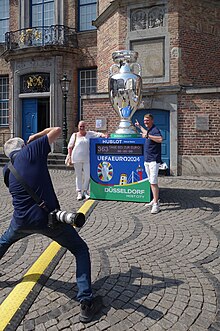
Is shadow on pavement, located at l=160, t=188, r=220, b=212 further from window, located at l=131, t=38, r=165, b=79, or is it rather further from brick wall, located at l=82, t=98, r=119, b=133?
window, located at l=131, t=38, r=165, b=79

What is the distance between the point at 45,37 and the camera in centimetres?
1833

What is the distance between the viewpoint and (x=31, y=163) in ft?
9.10

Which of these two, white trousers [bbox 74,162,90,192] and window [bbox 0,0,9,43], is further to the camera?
window [bbox 0,0,9,43]

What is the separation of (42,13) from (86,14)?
2.89m

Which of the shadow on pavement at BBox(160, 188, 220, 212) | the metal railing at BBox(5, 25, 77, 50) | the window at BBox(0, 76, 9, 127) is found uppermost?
the metal railing at BBox(5, 25, 77, 50)

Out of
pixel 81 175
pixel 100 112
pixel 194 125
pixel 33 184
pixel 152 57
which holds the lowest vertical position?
pixel 81 175

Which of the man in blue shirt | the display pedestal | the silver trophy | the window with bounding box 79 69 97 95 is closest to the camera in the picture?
the man in blue shirt

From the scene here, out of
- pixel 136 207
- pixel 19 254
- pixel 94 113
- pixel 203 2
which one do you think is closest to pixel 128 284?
pixel 19 254

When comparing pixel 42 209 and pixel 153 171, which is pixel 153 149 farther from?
pixel 42 209

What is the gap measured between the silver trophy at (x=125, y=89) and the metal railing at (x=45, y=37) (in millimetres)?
10587

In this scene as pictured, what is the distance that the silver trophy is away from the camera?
8172 mm

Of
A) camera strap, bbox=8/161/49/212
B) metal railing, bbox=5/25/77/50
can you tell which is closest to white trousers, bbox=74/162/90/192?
camera strap, bbox=8/161/49/212

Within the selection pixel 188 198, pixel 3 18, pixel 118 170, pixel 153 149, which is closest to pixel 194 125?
pixel 188 198

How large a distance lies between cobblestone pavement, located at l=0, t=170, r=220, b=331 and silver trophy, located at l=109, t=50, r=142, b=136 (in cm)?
277
